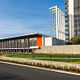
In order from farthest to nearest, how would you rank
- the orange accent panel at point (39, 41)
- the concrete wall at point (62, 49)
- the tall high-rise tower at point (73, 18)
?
the tall high-rise tower at point (73, 18) < the orange accent panel at point (39, 41) < the concrete wall at point (62, 49)

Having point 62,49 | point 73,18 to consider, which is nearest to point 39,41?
point 62,49

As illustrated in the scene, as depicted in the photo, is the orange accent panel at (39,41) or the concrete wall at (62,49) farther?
the orange accent panel at (39,41)

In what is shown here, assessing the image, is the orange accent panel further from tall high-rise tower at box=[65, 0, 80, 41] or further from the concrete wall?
tall high-rise tower at box=[65, 0, 80, 41]

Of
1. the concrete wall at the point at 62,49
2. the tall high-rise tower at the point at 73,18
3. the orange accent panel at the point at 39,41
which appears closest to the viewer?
the concrete wall at the point at 62,49

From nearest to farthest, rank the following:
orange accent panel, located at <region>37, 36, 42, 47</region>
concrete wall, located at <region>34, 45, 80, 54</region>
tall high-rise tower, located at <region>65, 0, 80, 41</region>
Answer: concrete wall, located at <region>34, 45, 80, 54</region>
orange accent panel, located at <region>37, 36, 42, 47</region>
tall high-rise tower, located at <region>65, 0, 80, 41</region>

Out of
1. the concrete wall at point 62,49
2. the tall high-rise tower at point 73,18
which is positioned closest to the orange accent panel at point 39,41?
the concrete wall at point 62,49

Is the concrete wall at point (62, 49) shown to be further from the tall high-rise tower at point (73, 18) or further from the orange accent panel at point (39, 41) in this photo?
the tall high-rise tower at point (73, 18)

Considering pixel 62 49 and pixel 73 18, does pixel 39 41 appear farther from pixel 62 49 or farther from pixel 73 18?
pixel 73 18

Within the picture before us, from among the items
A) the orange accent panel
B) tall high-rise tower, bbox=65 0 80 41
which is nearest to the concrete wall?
the orange accent panel

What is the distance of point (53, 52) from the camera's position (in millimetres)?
46000

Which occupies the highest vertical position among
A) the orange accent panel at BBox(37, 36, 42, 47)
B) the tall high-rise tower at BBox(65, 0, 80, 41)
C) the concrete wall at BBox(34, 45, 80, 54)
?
the tall high-rise tower at BBox(65, 0, 80, 41)

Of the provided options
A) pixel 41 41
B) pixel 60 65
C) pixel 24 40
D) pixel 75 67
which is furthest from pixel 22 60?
pixel 24 40

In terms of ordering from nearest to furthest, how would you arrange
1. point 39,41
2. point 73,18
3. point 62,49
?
point 62,49
point 39,41
point 73,18

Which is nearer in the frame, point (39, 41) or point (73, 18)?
point (39, 41)
